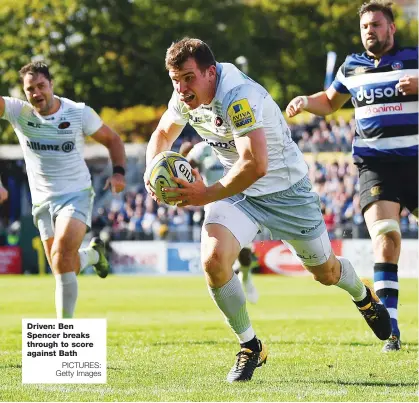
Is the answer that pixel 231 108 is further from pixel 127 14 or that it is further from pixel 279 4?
pixel 279 4

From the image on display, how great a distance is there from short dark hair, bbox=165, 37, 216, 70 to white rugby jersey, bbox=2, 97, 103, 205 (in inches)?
148

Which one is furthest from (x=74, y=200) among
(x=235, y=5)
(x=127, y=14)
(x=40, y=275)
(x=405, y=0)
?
(x=405, y=0)

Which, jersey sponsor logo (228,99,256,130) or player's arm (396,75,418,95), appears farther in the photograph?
player's arm (396,75,418,95)

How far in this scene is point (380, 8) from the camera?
9.07 meters

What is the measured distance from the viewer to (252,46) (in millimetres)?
56250

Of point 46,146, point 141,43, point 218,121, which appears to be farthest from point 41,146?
point 141,43

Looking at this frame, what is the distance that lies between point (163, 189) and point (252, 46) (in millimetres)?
50023

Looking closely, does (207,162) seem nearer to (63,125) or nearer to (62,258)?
(63,125)

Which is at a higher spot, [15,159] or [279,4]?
[279,4]

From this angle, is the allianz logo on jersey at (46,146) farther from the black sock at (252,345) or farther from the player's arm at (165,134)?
the black sock at (252,345)

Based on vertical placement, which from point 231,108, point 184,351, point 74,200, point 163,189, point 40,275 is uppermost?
point 231,108

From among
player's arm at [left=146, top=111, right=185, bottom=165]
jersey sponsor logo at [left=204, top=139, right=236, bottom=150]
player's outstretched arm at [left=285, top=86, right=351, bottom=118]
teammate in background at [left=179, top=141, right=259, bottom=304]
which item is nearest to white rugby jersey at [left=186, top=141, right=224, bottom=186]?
teammate in background at [left=179, top=141, right=259, bottom=304]

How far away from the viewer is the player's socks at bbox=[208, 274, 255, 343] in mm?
7410

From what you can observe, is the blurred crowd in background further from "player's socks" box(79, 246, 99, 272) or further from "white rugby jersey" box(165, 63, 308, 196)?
"white rugby jersey" box(165, 63, 308, 196)
